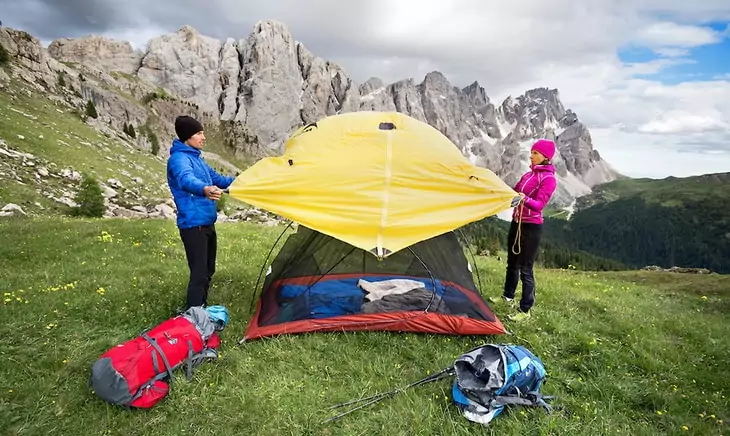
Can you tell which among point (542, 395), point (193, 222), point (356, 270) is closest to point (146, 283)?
point (193, 222)

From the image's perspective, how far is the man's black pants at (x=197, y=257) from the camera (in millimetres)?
7859

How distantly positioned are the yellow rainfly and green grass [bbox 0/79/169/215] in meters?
20.7

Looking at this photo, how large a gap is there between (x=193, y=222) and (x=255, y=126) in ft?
598

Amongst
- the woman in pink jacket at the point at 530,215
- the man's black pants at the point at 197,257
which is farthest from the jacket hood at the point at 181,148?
the woman in pink jacket at the point at 530,215

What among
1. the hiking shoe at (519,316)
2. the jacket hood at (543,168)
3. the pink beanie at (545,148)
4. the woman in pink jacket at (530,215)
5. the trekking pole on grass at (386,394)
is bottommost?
the trekking pole on grass at (386,394)

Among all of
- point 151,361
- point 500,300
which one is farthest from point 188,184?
point 500,300

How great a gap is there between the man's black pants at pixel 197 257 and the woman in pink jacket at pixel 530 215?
242 inches

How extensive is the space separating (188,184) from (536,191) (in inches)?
268

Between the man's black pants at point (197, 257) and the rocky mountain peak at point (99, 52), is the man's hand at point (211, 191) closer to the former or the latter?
the man's black pants at point (197, 257)

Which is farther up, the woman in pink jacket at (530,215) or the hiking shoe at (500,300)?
the woman in pink jacket at (530,215)

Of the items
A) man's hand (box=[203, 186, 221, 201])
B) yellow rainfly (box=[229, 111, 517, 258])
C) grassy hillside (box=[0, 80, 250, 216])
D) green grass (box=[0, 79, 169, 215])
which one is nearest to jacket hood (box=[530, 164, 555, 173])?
yellow rainfly (box=[229, 111, 517, 258])

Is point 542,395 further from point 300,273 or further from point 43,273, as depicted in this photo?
point 43,273

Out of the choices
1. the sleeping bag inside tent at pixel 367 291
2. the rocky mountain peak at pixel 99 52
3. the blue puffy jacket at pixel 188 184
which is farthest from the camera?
the rocky mountain peak at pixel 99 52

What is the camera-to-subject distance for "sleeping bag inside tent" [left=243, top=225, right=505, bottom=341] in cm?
813
